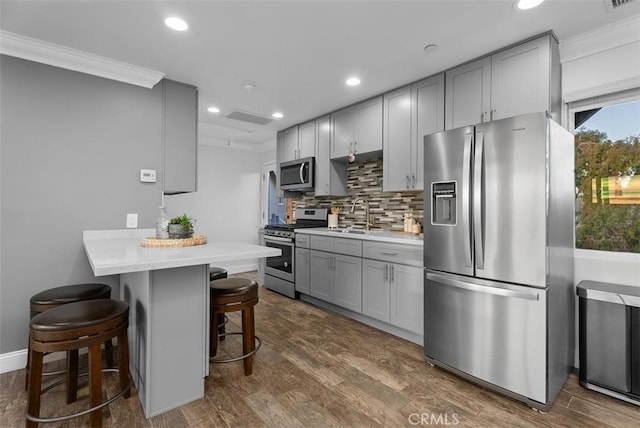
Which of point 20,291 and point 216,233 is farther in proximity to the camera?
point 216,233

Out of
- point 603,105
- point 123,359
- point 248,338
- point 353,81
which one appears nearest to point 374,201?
point 353,81

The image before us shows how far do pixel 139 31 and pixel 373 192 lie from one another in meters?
2.88

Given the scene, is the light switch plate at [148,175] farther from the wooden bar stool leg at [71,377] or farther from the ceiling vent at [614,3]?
the ceiling vent at [614,3]

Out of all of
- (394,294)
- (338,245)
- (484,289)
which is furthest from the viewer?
(338,245)

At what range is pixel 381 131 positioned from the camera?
138 inches

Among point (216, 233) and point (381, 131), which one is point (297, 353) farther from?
point (216, 233)

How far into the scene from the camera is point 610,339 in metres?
2.01

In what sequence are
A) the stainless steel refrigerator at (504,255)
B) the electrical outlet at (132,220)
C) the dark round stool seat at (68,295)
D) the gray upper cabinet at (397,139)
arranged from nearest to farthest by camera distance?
1. the stainless steel refrigerator at (504,255)
2. the dark round stool seat at (68,295)
3. the electrical outlet at (132,220)
4. the gray upper cabinet at (397,139)

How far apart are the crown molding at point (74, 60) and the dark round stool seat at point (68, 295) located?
181 centimetres

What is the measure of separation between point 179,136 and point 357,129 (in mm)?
2009

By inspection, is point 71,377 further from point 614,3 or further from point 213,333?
point 614,3

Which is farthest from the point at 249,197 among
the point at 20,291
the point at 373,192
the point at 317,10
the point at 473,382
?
the point at 473,382

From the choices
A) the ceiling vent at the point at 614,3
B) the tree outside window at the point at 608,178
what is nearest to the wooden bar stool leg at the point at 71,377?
the tree outside window at the point at 608,178

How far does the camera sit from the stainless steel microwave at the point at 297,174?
443cm
